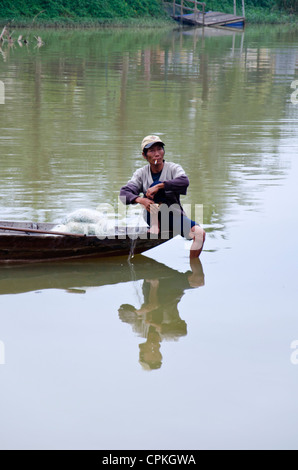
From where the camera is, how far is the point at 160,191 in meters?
6.47

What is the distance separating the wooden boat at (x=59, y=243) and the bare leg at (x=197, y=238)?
237 mm

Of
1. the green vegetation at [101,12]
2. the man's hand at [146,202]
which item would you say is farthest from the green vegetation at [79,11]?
the man's hand at [146,202]

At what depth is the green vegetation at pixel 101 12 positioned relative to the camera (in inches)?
1693

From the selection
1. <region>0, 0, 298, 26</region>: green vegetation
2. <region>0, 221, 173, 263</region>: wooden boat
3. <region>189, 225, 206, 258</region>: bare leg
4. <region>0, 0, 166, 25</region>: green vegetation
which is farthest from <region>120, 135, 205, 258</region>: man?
<region>0, 0, 166, 25</region>: green vegetation

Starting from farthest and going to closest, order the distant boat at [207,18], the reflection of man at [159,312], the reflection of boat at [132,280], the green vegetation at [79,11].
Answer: the distant boat at [207,18] < the green vegetation at [79,11] < the reflection of boat at [132,280] < the reflection of man at [159,312]

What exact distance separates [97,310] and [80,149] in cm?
586

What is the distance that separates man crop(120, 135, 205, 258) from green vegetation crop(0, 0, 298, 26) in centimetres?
3332

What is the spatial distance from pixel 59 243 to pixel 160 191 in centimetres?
102

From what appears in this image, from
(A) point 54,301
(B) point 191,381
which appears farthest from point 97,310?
(B) point 191,381

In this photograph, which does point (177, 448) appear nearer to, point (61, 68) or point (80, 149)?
point (80, 149)

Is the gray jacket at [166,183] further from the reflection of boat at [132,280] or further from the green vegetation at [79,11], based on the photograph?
the green vegetation at [79,11]

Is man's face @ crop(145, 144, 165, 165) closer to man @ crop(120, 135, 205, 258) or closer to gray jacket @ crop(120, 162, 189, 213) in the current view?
man @ crop(120, 135, 205, 258)

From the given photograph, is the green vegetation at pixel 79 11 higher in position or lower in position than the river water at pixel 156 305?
higher

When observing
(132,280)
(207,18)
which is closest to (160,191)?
(132,280)
